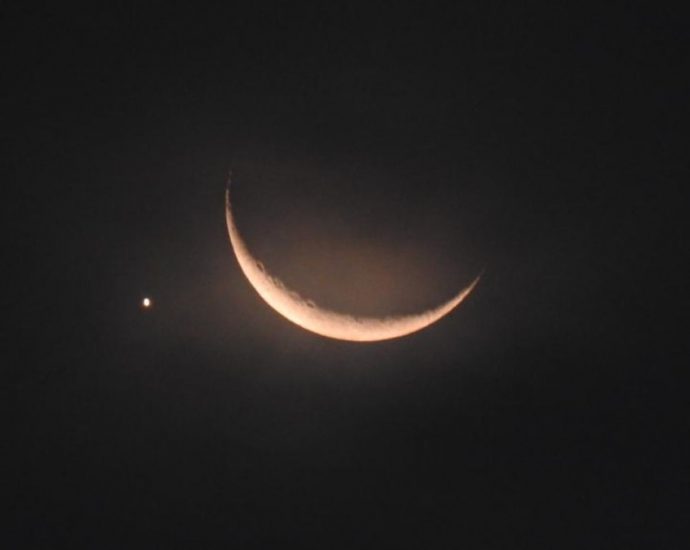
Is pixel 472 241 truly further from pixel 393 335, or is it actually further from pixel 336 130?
pixel 336 130

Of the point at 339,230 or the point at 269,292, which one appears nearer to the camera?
the point at 339,230

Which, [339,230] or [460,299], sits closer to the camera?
[339,230]

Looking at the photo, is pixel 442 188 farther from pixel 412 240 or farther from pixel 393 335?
pixel 393 335

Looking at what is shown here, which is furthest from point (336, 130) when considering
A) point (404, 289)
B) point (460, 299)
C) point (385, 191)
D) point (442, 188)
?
point (460, 299)

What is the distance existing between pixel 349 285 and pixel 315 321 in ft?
1.18

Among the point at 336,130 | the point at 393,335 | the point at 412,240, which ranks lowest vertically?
the point at 393,335

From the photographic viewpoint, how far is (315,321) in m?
3.60

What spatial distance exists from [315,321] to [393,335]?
42cm

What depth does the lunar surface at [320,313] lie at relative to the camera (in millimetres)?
3525

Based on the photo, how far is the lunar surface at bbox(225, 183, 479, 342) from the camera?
3.53 metres

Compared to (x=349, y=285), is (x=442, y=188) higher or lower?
higher

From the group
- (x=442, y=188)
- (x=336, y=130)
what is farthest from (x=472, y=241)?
(x=336, y=130)

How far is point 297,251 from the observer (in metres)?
3.43

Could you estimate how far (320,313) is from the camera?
353 centimetres
